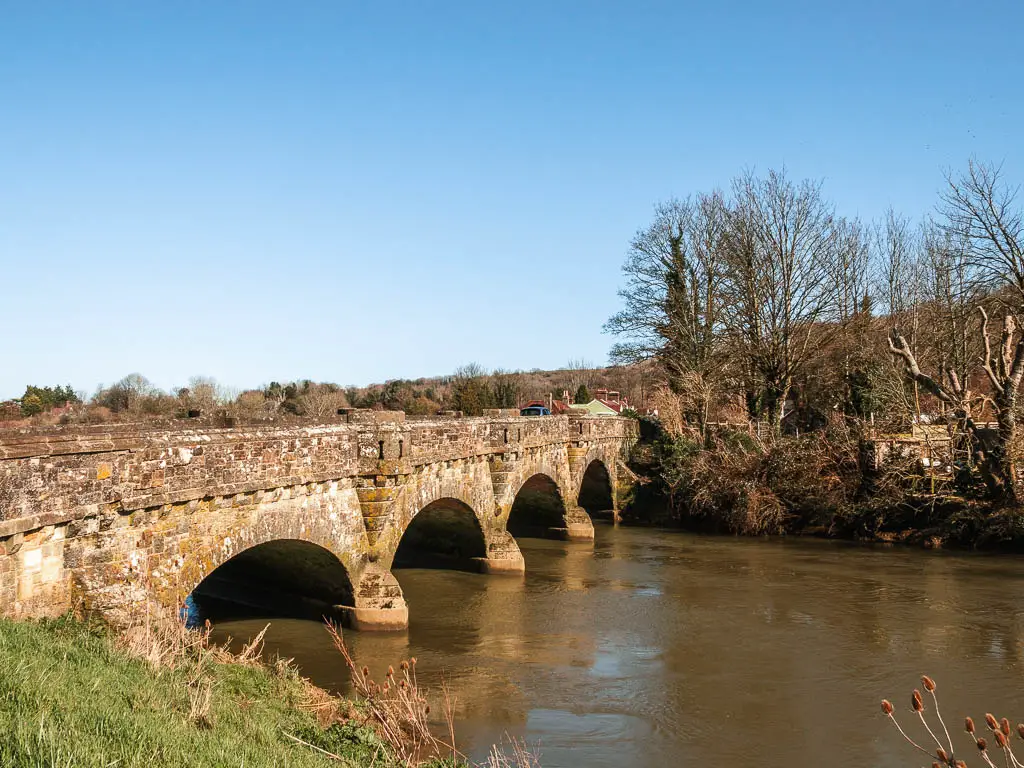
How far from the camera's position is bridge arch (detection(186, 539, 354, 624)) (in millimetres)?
12641

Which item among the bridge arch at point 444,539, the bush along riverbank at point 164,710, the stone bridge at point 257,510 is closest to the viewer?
the bush along riverbank at point 164,710

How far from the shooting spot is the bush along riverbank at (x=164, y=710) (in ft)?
13.7

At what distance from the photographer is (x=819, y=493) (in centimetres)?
2269

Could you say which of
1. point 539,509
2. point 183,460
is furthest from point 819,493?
point 183,460

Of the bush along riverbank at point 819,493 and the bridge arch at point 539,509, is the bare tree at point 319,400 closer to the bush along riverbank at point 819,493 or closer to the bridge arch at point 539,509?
the bridge arch at point 539,509

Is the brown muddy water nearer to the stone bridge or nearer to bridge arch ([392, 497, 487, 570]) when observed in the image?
bridge arch ([392, 497, 487, 570])

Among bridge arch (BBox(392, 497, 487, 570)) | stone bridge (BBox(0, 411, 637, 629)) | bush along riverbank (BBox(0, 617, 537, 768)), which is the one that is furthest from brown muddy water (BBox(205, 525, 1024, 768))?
bush along riverbank (BBox(0, 617, 537, 768))

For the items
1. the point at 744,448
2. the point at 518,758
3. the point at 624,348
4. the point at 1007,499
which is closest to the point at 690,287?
the point at 624,348

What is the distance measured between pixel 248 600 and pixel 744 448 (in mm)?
15705

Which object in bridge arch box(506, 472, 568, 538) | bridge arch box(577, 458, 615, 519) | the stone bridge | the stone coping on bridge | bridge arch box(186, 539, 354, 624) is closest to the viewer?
the stone coping on bridge

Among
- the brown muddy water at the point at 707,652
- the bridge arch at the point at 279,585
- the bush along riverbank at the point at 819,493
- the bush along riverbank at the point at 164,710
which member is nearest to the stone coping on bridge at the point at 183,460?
the bush along riverbank at the point at 164,710

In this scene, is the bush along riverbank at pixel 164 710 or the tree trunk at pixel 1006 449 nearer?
the bush along riverbank at pixel 164 710

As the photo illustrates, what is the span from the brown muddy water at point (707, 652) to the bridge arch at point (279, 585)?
48cm

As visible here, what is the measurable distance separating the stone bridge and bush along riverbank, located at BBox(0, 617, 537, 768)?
634 millimetres
